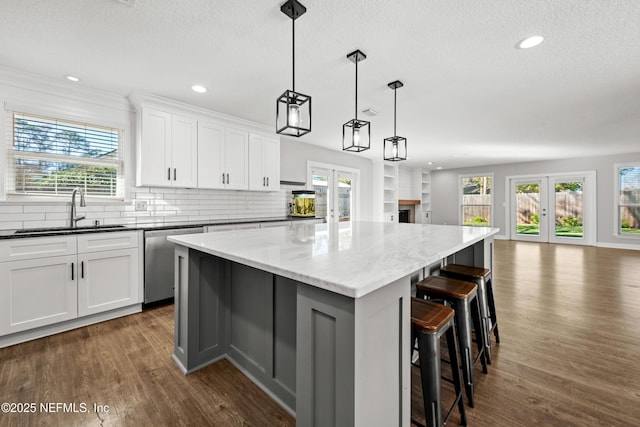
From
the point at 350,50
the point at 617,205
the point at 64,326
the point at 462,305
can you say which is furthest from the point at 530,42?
the point at 617,205

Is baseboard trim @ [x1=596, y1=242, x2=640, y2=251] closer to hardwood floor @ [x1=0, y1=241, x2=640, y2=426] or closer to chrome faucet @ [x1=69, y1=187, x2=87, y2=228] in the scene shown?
hardwood floor @ [x1=0, y1=241, x2=640, y2=426]

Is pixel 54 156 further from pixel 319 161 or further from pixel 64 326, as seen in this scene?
pixel 319 161

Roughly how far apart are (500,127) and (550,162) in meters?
4.70

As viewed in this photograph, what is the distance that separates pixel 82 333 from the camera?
2496 millimetres

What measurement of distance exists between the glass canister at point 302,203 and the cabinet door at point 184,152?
6.01 ft

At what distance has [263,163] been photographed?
4.41 m

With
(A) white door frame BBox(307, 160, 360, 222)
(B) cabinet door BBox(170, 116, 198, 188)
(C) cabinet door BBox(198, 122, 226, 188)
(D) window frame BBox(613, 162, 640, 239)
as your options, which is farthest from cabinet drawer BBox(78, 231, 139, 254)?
(D) window frame BBox(613, 162, 640, 239)

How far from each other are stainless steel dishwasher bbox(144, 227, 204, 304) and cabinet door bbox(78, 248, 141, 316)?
0.11m

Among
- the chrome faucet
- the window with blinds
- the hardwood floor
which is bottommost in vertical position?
the hardwood floor

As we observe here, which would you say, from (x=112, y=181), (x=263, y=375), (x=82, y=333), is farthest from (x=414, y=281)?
(x=112, y=181)

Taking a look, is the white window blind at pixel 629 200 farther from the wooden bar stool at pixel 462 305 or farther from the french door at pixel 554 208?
the wooden bar stool at pixel 462 305

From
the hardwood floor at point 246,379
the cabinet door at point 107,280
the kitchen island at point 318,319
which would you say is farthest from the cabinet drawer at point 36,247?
the kitchen island at point 318,319

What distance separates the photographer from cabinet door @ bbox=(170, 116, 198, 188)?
3434 millimetres

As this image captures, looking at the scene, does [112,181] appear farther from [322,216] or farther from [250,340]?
[322,216]
